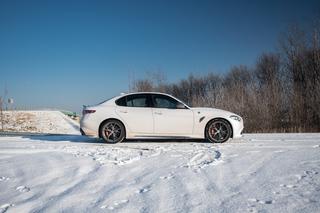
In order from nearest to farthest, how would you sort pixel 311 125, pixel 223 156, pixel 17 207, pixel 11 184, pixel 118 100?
pixel 17 207
pixel 11 184
pixel 223 156
pixel 118 100
pixel 311 125

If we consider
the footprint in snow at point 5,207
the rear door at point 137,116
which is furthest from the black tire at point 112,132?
the footprint in snow at point 5,207

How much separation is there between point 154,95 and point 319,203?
6.03 metres

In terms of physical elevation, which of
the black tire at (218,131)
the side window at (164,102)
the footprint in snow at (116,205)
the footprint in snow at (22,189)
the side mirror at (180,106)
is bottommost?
the footprint in snow at (116,205)

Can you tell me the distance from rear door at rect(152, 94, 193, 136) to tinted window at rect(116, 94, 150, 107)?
37 cm

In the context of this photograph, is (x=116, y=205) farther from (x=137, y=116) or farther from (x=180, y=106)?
(x=180, y=106)

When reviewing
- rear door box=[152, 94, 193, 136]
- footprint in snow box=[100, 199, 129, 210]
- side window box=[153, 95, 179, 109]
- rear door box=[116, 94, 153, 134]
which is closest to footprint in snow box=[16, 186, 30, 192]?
footprint in snow box=[100, 199, 129, 210]

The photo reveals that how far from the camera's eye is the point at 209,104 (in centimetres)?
1980

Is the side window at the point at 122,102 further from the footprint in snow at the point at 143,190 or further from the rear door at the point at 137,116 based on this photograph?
the footprint in snow at the point at 143,190

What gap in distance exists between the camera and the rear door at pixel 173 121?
8398 mm

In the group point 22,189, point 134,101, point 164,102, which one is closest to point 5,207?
point 22,189

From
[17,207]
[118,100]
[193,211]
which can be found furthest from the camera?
[118,100]

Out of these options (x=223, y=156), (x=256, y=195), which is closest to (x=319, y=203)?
(x=256, y=195)

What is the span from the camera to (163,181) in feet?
13.9

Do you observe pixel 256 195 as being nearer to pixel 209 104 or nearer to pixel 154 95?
pixel 154 95
